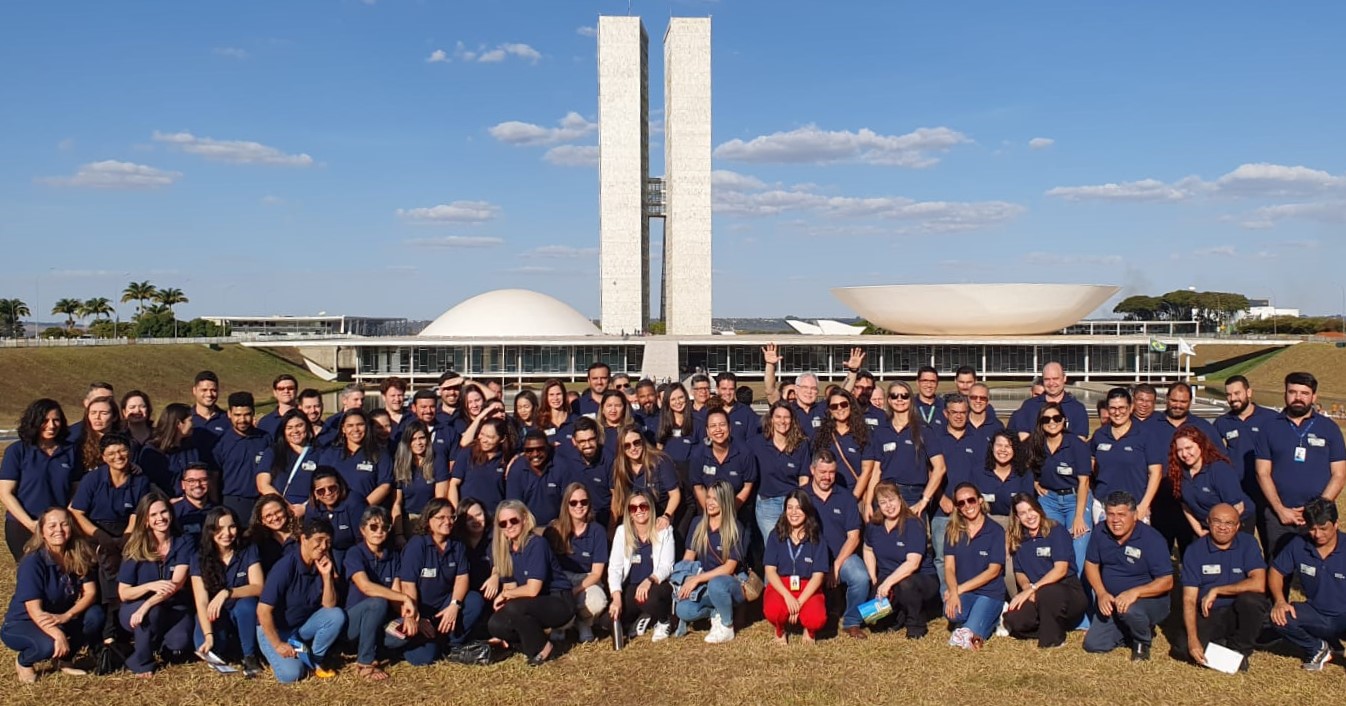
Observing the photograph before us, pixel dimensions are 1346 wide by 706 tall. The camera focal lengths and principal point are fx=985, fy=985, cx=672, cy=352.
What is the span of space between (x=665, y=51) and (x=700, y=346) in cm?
1481

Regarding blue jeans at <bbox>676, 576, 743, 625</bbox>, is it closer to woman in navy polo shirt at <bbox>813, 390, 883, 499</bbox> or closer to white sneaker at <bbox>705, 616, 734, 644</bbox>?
white sneaker at <bbox>705, 616, 734, 644</bbox>

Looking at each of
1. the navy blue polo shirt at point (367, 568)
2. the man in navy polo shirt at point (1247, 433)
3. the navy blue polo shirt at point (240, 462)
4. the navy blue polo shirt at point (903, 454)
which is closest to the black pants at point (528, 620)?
the navy blue polo shirt at point (367, 568)

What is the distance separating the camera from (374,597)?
206 inches

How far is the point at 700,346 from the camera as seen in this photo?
4244cm

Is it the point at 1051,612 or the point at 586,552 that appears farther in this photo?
the point at 586,552

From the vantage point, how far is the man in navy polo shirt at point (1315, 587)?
16.4ft

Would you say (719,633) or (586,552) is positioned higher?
(586,552)

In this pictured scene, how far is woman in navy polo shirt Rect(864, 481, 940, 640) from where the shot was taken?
19.1ft

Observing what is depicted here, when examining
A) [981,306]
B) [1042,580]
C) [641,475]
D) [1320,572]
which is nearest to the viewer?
[1320,572]

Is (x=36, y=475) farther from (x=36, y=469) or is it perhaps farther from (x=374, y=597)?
(x=374, y=597)

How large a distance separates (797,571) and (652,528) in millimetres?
883

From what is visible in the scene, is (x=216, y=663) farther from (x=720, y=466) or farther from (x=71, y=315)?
(x=71, y=315)

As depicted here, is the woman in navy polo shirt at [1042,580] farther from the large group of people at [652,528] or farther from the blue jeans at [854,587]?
the blue jeans at [854,587]

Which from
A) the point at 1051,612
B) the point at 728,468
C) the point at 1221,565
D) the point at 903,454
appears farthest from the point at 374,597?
the point at 1221,565
